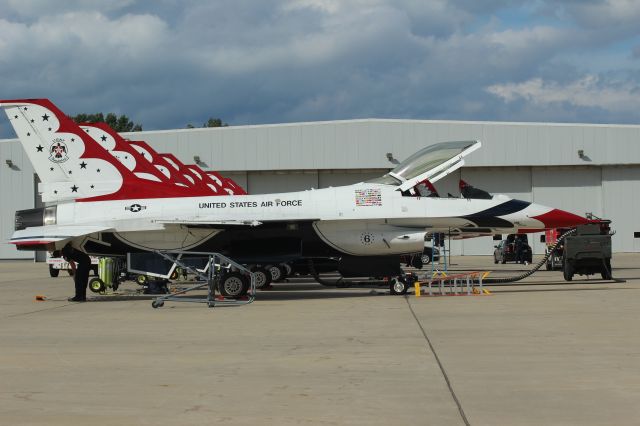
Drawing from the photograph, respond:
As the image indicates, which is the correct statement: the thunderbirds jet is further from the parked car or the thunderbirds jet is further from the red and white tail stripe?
the parked car

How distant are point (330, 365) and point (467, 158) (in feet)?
119

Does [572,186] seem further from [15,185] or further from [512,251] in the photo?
[15,185]

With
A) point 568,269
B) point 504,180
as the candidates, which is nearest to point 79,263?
point 568,269

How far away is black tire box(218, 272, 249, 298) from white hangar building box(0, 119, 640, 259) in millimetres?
28230

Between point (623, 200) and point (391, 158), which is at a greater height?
point (391, 158)

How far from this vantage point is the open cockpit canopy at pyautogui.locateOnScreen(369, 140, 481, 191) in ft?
56.3

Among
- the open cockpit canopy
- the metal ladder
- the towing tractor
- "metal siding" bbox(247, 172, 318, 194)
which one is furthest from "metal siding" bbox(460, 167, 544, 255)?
the metal ladder

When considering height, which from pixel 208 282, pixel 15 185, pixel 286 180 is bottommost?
pixel 208 282

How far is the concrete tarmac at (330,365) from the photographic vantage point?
20.2ft

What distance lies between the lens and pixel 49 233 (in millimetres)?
16875

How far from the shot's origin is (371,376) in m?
7.55

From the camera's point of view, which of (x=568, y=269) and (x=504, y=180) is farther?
(x=504, y=180)

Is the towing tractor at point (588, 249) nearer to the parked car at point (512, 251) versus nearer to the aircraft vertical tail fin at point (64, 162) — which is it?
the aircraft vertical tail fin at point (64, 162)

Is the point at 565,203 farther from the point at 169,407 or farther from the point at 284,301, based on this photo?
the point at 169,407
